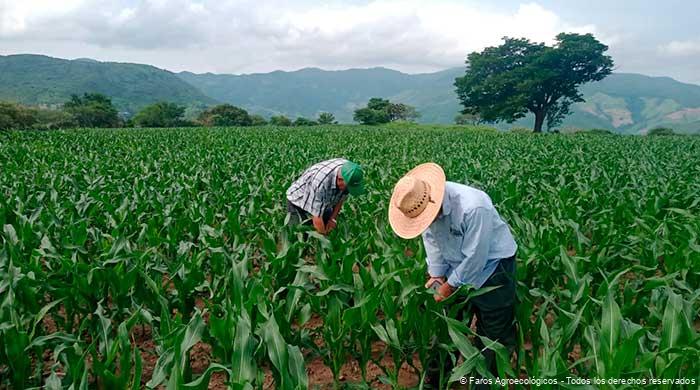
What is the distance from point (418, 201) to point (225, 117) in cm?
5764

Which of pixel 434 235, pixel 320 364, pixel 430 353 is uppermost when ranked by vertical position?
pixel 434 235

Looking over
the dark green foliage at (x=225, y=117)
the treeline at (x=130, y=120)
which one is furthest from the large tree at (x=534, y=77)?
the dark green foliage at (x=225, y=117)

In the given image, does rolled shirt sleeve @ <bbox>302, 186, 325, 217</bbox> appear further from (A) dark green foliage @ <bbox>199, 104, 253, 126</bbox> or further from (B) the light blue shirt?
(A) dark green foliage @ <bbox>199, 104, 253, 126</bbox>

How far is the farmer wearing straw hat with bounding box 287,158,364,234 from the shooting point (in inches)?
155

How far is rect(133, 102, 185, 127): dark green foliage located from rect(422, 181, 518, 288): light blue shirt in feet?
179

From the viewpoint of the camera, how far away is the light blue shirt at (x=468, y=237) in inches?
99.2

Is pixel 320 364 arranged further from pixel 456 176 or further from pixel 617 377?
pixel 456 176

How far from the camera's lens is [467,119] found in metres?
101

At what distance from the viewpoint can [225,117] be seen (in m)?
57.1

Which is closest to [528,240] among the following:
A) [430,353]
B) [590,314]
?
[590,314]

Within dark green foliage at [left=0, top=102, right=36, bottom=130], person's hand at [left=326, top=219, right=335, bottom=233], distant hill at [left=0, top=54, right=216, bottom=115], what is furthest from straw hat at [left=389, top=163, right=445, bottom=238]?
distant hill at [left=0, top=54, right=216, bottom=115]

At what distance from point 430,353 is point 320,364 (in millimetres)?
849

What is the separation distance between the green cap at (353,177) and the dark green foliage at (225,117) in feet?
181

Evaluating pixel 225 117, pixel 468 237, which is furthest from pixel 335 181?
pixel 225 117
